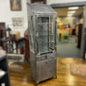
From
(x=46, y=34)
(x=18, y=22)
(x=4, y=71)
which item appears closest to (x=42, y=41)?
(x=46, y=34)

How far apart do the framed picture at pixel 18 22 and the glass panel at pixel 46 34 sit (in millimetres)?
1439

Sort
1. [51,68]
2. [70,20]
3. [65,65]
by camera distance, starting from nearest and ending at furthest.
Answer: [51,68], [65,65], [70,20]

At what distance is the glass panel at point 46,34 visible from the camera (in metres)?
2.50

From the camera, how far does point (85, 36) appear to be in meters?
3.64

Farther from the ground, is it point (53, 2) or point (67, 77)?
point (53, 2)

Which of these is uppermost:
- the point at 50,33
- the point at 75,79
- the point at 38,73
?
the point at 50,33

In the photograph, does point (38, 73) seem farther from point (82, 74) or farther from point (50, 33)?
point (82, 74)

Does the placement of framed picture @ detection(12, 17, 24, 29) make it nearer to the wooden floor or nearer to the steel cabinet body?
the steel cabinet body

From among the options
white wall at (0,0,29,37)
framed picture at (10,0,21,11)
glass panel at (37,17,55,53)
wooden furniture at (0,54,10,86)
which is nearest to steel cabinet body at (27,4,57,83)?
glass panel at (37,17,55,53)

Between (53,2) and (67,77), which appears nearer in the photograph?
(67,77)

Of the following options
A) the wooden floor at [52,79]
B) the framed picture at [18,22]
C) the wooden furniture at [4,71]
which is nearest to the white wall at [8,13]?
the framed picture at [18,22]

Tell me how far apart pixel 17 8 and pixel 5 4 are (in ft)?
1.71

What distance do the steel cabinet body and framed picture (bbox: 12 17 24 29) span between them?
139cm


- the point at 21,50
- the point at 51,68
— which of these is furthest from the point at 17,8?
the point at 51,68
